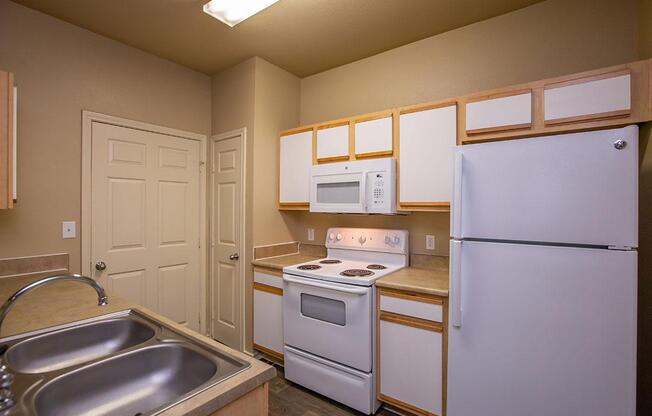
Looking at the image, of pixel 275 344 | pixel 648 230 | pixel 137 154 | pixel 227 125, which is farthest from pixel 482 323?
pixel 137 154

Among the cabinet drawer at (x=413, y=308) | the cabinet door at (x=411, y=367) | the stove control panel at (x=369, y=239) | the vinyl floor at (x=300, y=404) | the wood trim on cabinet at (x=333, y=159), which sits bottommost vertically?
the vinyl floor at (x=300, y=404)

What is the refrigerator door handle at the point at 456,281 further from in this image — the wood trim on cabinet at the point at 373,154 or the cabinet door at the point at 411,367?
the wood trim on cabinet at the point at 373,154

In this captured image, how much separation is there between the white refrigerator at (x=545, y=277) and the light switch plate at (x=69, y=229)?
8.58 ft

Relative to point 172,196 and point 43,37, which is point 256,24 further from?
point 172,196

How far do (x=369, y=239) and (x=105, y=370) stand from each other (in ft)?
6.44

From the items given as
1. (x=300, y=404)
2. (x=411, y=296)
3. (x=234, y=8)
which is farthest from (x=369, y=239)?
(x=234, y=8)

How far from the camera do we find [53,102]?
2254 mm

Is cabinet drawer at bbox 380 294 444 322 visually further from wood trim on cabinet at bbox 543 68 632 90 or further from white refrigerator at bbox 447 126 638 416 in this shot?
wood trim on cabinet at bbox 543 68 632 90

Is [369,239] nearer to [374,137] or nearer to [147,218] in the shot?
[374,137]

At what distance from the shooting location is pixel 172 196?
2.93 metres

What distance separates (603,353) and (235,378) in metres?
1.53

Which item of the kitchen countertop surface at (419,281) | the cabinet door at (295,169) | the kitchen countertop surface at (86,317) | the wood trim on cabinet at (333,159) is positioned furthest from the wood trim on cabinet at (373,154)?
the kitchen countertop surface at (86,317)

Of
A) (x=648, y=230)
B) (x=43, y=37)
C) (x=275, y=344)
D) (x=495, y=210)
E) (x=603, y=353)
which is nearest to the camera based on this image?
(x=603, y=353)

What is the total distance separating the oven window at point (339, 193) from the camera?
2.47 m
